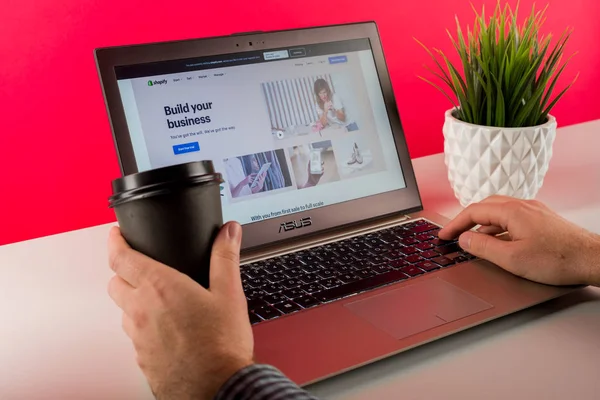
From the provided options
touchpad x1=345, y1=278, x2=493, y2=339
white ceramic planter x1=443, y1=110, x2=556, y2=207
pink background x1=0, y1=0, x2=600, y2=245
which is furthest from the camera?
pink background x1=0, y1=0, x2=600, y2=245

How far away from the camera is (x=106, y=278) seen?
928 mm

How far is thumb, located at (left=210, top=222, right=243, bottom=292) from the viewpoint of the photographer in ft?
1.92

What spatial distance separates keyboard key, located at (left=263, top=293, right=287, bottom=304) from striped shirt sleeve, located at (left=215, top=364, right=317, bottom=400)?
22 cm

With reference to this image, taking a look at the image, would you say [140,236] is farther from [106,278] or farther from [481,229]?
[481,229]

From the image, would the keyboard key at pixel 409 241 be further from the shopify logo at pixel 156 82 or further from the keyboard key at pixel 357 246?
the shopify logo at pixel 156 82

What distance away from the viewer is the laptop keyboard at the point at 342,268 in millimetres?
776

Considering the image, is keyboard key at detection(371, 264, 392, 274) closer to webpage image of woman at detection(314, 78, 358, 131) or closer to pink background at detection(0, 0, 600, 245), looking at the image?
webpage image of woman at detection(314, 78, 358, 131)

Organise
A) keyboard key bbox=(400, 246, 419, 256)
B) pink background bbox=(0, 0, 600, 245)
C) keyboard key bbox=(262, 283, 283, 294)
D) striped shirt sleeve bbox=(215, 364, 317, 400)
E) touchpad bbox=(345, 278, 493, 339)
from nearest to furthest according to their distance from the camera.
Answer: striped shirt sleeve bbox=(215, 364, 317, 400) < touchpad bbox=(345, 278, 493, 339) < keyboard key bbox=(262, 283, 283, 294) < keyboard key bbox=(400, 246, 419, 256) < pink background bbox=(0, 0, 600, 245)

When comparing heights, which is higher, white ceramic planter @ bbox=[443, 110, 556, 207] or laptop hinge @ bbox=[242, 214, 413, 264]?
white ceramic planter @ bbox=[443, 110, 556, 207]

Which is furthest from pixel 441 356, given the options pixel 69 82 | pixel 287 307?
pixel 69 82

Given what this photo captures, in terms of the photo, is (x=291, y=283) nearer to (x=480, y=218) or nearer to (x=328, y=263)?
(x=328, y=263)

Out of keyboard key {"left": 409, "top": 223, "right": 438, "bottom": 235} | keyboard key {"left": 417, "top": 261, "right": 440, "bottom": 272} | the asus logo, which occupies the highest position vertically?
the asus logo

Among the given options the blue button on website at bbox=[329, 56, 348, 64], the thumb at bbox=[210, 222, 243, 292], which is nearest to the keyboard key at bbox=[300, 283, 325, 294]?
the thumb at bbox=[210, 222, 243, 292]

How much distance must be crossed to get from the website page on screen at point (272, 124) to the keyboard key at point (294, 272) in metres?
0.14
